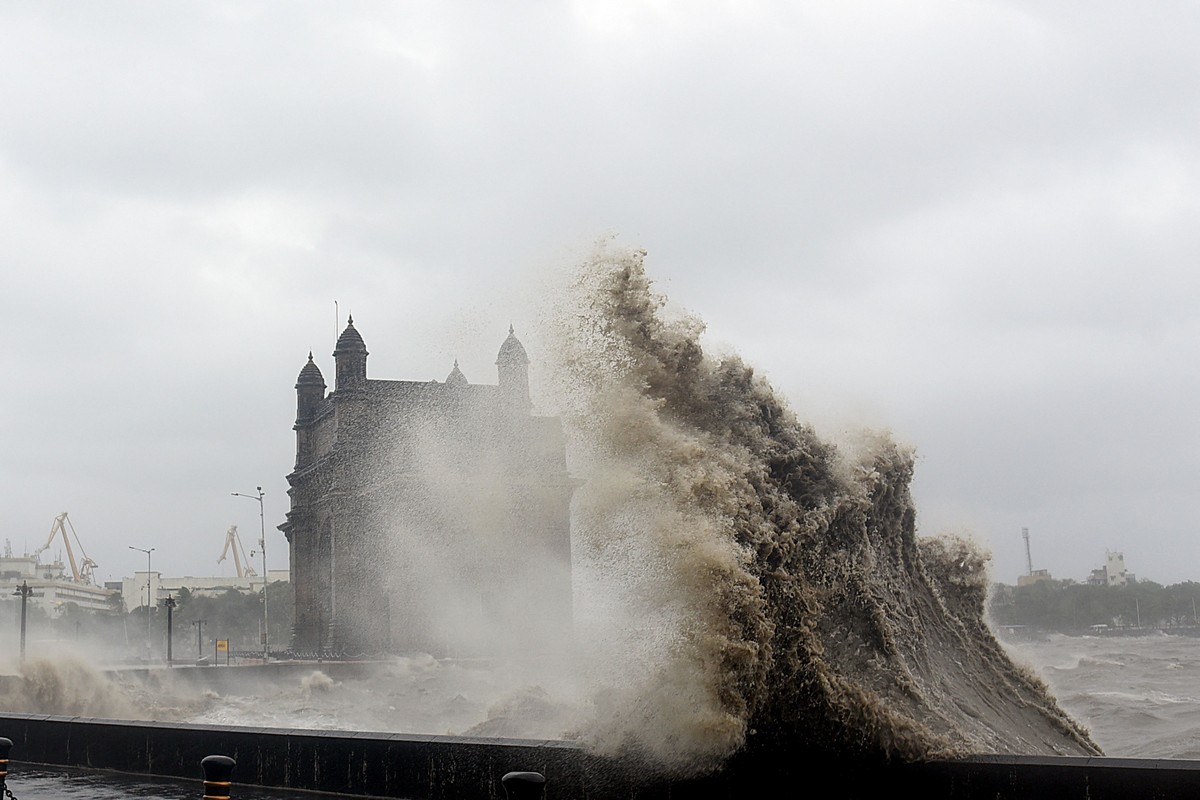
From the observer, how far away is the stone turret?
1865 inches

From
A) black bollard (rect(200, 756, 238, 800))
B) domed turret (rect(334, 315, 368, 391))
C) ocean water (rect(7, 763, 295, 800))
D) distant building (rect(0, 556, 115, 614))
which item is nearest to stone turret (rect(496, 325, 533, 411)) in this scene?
domed turret (rect(334, 315, 368, 391))

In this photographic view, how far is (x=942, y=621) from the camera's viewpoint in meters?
11.4

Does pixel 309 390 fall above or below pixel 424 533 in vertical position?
above

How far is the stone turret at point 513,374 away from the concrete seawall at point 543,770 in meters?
35.7

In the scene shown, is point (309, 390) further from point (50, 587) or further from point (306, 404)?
point (50, 587)

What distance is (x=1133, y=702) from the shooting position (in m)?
26.3

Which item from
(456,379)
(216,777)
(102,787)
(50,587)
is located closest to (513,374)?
(456,379)

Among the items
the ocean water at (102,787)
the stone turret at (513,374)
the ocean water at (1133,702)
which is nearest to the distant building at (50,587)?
the stone turret at (513,374)

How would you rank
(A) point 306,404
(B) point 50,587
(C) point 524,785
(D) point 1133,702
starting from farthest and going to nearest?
(B) point 50,587
(A) point 306,404
(D) point 1133,702
(C) point 524,785

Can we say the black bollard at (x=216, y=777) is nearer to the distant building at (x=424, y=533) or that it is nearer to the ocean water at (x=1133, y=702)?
the ocean water at (x=1133, y=702)

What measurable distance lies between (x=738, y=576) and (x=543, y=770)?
6.36 feet

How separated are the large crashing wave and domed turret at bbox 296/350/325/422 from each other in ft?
166

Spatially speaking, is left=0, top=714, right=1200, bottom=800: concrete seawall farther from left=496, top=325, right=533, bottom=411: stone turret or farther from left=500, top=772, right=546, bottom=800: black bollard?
left=496, top=325, right=533, bottom=411: stone turret

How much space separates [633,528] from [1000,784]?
3211mm
